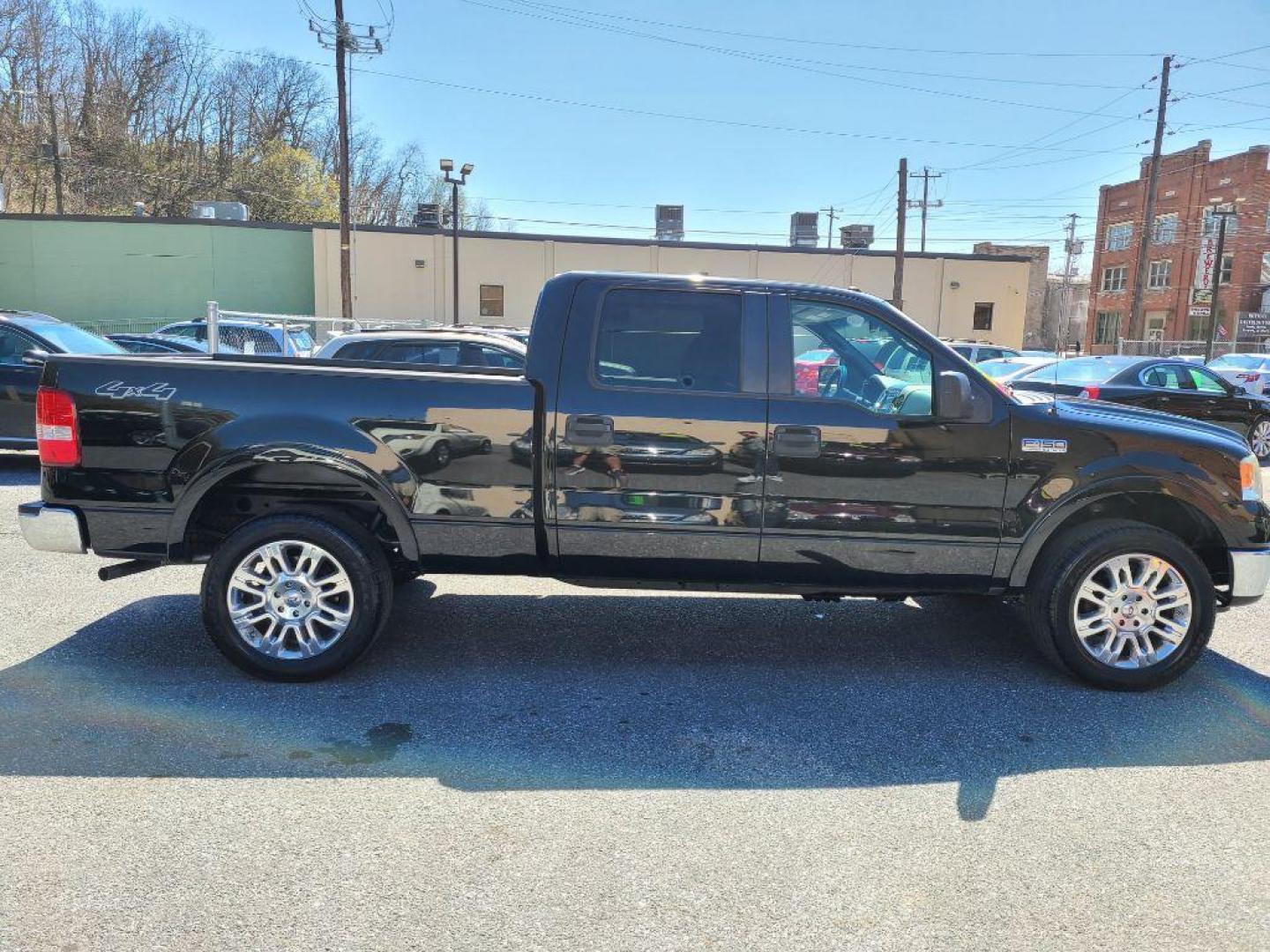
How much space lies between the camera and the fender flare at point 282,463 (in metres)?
4.19

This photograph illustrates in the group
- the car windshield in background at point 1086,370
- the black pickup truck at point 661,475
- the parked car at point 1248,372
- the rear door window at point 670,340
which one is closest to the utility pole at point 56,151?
the car windshield in background at point 1086,370

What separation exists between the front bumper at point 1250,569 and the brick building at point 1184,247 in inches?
1769

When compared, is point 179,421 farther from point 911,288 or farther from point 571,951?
point 911,288

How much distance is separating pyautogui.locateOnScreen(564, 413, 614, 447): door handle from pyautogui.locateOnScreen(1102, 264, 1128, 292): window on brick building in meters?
60.0

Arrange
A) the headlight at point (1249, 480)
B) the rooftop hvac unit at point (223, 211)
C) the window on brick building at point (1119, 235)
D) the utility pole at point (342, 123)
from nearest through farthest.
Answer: the headlight at point (1249, 480), the utility pole at point (342, 123), the rooftop hvac unit at point (223, 211), the window on brick building at point (1119, 235)

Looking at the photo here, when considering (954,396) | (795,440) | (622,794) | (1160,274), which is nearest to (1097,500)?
(954,396)

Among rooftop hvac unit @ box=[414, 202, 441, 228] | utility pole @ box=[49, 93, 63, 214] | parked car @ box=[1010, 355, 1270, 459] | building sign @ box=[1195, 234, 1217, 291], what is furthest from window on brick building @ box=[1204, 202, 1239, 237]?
utility pole @ box=[49, 93, 63, 214]

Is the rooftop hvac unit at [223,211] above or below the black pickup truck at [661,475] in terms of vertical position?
above

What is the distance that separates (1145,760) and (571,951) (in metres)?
2.61

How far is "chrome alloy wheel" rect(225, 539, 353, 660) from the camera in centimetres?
427

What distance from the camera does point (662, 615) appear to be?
5539 millimetres

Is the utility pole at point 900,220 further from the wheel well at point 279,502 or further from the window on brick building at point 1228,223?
the wheel well at point 279,502

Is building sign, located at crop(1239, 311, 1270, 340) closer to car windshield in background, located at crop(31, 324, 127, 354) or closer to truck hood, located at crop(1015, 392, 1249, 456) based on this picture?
truck hood, located at crop(1015, 392, 1249, 456)

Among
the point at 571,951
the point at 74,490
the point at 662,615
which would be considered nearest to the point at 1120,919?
the point at 571,951
